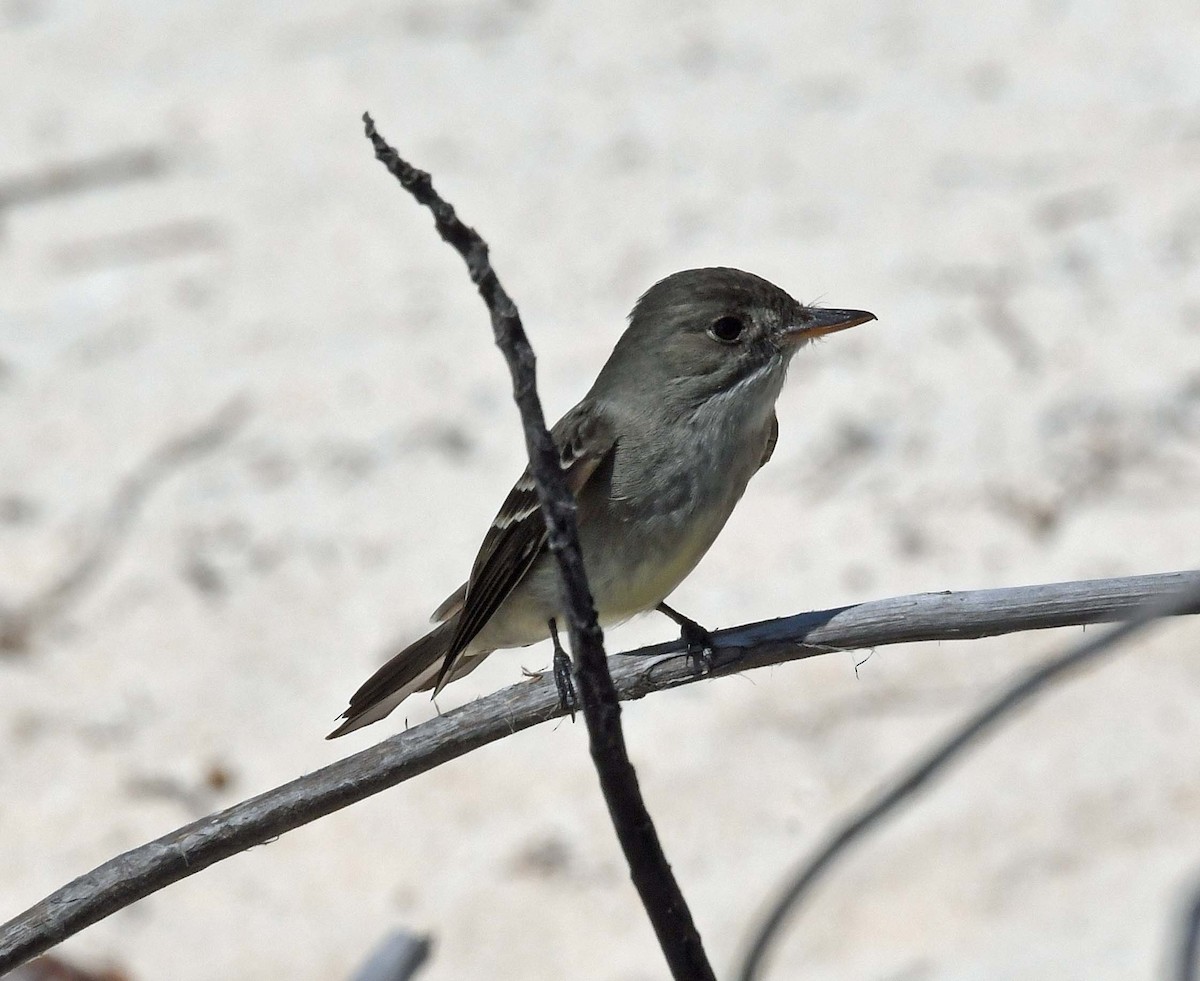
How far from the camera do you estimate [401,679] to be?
370 cm

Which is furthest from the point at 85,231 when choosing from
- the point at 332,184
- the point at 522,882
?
the point at 522,882

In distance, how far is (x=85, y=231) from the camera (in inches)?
281

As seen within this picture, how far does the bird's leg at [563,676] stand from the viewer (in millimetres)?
3039

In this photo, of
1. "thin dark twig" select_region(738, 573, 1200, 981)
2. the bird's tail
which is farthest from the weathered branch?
the bird's tail

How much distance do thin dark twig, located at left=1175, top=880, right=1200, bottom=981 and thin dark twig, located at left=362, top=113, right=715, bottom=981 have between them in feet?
2.37

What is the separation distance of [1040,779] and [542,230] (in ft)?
10.5

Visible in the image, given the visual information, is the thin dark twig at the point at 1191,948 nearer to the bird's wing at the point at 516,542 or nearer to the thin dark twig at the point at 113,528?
the bird's wing at the point at 516,542

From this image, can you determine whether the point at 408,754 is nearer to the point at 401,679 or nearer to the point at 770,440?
the point at 401,679

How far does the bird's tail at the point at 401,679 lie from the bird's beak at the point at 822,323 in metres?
0.99

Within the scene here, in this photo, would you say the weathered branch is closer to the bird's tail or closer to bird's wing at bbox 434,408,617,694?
bird's wing at bbox 434,408,617,694

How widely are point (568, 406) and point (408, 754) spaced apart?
12.2 feet

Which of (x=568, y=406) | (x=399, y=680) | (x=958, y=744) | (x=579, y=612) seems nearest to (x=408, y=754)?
(x=579, y=612)

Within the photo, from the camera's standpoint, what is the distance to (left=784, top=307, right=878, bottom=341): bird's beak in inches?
146

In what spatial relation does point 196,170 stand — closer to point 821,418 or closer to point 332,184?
point 332,184
